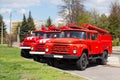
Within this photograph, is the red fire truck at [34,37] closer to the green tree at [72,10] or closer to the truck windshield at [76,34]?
the truck windshield at [76,34]

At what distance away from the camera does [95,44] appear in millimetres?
21516

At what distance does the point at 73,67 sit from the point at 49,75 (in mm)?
6207

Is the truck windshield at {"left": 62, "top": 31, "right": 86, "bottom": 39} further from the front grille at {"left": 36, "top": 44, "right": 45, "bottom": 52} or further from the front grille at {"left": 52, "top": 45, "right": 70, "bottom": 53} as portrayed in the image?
the front grille at {"left": 36, "top": 44, "right": 45, "bottom": 52}

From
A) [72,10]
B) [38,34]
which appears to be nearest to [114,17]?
[72,10]

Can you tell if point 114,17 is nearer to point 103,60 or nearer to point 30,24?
point 30,24

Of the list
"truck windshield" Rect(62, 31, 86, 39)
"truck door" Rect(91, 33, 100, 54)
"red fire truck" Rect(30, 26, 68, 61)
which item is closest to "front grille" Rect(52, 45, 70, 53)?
"truck windshield" Rect(62, 31, 86, 39)

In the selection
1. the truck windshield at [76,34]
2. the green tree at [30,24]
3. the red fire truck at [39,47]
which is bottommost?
the red fire truck at [39,47]

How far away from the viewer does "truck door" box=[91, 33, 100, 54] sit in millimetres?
21141

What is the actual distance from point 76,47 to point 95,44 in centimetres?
277

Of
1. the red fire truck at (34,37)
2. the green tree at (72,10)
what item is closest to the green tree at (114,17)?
the green tree at (72,10)

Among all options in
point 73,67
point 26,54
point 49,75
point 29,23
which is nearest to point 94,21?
point 29,23

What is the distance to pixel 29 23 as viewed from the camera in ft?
360

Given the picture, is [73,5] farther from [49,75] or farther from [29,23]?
[49,75]

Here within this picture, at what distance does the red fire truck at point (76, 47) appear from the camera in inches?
751
